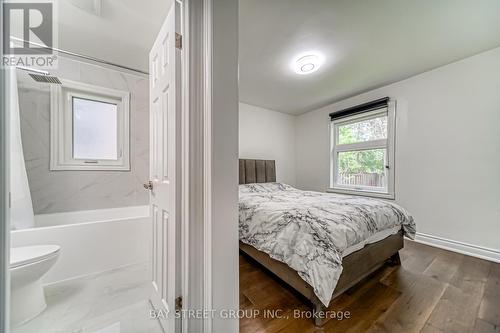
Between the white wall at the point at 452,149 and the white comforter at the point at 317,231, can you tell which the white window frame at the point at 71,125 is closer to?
the white comforter at the point at 317,231

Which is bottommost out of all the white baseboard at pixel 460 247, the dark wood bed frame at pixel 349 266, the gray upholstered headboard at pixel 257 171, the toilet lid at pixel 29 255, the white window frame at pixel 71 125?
the white baseboard at pixel 460 247

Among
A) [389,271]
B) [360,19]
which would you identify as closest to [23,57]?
[360,19]

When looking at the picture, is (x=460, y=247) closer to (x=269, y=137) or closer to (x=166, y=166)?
(x=269, y=137)

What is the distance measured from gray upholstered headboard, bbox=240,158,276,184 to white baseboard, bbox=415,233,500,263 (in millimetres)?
2373

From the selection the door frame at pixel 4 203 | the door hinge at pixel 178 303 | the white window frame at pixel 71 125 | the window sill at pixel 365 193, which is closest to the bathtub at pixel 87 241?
the white window frame at pixel 71 125

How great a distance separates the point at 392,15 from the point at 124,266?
3.43 metres

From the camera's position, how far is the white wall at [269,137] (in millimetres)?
3508

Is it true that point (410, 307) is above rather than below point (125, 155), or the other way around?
below

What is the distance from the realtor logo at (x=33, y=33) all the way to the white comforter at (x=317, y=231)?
214cm

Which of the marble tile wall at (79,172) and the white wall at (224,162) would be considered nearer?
the white wall at (224,162)

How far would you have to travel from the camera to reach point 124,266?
1.83 m

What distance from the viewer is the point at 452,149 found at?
2240 mm

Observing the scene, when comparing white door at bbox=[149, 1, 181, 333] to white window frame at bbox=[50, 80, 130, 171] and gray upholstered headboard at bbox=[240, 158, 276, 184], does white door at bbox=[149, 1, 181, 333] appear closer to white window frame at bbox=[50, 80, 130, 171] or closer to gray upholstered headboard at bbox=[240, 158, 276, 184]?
white window frame at bbox=[50, 80, 130, 171]

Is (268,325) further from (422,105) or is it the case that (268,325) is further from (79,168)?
(422,105)
